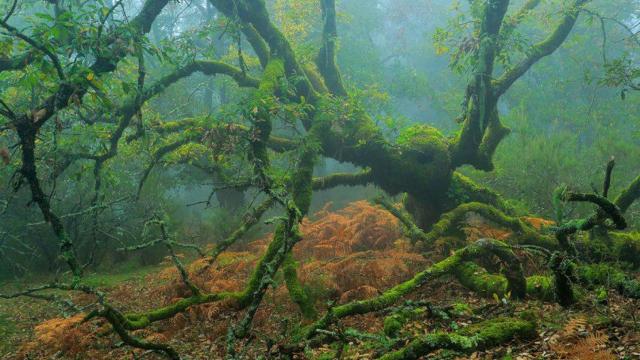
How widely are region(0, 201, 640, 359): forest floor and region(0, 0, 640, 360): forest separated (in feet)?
0.11

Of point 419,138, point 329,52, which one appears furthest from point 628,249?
point 329,52

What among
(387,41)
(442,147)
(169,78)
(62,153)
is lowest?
(442,147)

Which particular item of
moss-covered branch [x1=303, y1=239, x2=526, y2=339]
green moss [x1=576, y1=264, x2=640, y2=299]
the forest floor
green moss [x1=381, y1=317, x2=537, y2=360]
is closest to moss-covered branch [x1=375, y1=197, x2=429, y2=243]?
the forest floor

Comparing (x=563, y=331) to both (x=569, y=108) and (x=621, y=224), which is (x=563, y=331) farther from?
(x=569, y=108)

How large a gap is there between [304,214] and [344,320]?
1.73m

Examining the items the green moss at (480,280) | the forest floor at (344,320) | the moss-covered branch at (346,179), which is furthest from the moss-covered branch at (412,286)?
the moss-covered branch at (346,179)

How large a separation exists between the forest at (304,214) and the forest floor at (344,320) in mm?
33

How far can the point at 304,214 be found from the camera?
6777mm

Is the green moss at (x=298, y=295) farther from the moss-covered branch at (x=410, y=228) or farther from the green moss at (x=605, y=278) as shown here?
the green moss at (x=605, y=278)

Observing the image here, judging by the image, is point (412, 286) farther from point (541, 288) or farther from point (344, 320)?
point (541, 288)

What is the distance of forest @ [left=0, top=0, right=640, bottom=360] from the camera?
4188 mm

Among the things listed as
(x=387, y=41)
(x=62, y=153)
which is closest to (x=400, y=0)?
(x=387, y=41)

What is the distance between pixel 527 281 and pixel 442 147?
3948mm

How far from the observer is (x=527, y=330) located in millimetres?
4047
